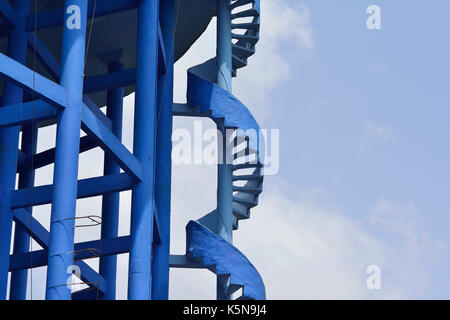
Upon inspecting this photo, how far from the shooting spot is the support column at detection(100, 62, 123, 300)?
2498cm

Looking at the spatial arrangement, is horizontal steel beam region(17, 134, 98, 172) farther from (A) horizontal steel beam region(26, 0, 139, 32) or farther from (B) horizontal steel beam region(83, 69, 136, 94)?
(A) horizontal steel beam region(26, 0, 139, 32)

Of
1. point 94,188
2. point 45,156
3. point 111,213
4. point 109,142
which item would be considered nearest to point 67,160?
point 109,142

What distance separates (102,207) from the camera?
25.4 m

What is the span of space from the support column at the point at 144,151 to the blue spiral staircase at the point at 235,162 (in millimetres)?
2611

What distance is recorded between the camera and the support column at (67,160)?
54.0 feet

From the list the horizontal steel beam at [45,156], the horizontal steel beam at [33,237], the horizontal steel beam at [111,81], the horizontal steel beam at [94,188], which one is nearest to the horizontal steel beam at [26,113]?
the horizontal steel beam at [94,188]

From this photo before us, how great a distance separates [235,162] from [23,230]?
5.32 m

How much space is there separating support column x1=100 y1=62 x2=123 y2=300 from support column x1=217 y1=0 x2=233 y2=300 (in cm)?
265

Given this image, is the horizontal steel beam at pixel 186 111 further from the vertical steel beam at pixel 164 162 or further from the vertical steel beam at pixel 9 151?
the vertical steel beam at pixel 9 151

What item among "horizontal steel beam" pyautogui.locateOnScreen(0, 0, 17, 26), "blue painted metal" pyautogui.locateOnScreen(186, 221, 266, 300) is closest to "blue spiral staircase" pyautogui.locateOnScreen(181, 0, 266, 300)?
"blue painted metal" pyautogui.locateOnScreen(186, 221, 266, 300)

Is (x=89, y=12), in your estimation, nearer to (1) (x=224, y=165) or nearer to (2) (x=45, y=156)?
(2) (x=45, y=156)
